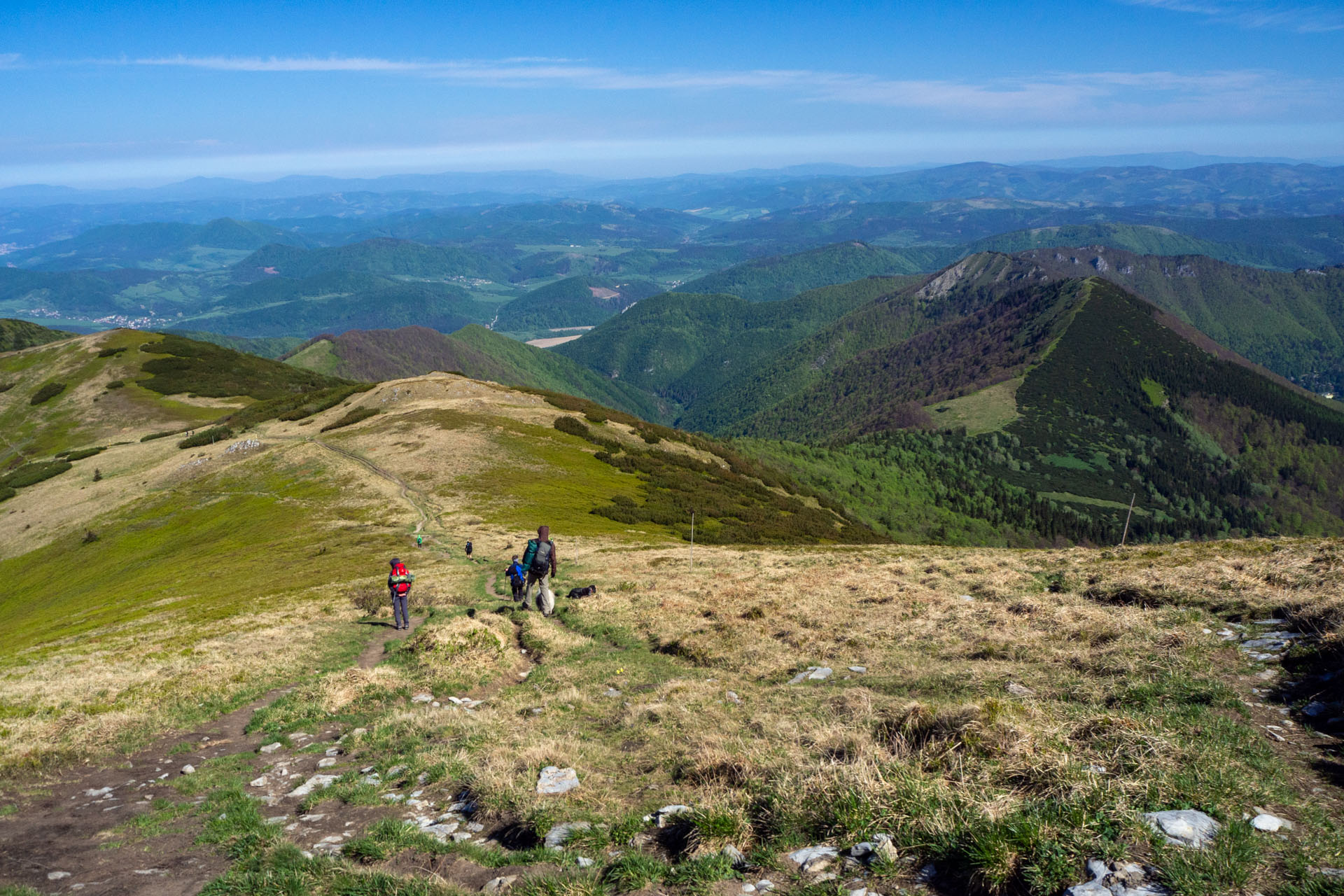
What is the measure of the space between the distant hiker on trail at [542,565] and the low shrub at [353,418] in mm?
75739

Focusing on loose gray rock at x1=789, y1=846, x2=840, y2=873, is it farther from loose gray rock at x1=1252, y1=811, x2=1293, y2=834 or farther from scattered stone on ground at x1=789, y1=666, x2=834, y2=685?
scattered stone on ground at x1=789, y1=666, x2=834, y2=685

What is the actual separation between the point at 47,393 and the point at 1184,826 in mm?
207178

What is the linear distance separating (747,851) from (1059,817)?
4.15 meters

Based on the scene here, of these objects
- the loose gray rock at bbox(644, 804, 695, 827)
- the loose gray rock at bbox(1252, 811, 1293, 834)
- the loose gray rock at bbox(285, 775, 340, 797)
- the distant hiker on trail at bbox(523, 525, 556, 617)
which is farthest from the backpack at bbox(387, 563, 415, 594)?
the loose gray rock at bbox(1252, 811, 1293, 834)

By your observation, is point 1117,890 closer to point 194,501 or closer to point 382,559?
point 382,559

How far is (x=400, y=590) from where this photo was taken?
91.4 ft

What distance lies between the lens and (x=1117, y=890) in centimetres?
724

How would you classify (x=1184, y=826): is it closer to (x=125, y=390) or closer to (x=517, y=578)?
(x=517, y=578)

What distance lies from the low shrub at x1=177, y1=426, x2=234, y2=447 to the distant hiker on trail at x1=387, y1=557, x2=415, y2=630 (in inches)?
3292

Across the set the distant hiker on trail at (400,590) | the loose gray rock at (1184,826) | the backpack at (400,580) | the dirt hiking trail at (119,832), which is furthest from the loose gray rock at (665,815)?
the backpack at (400,580)

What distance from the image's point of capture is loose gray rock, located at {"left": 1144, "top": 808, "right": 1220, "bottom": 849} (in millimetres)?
7918

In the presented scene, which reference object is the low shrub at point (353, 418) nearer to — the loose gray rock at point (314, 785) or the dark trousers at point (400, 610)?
the dark trousers at point (400, 610)

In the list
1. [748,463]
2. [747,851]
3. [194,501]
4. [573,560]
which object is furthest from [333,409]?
[747,851]

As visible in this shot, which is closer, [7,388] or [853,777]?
[853,777]
